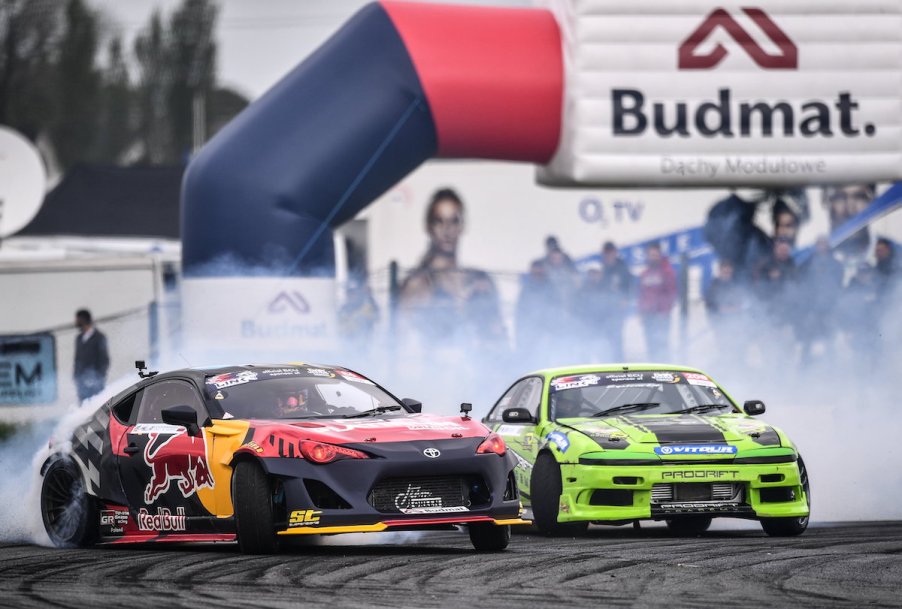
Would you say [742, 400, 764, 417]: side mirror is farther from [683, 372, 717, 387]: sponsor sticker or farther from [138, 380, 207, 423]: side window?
[138, 380, 207, 423]: side window

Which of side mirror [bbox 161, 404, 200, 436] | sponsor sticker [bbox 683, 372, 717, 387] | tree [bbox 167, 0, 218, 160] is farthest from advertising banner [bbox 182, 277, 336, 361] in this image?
tree [bbox 167, 0, 218, 160]

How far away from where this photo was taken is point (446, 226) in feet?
76.7

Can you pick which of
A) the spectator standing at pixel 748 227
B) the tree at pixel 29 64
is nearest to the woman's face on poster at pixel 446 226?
the spectator standing at pixel 748 227

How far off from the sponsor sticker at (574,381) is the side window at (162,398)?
292 cm

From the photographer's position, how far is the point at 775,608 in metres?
6.97

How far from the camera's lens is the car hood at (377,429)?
29.9ft

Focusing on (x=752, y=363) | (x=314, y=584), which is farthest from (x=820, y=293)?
(x=314, y=584)

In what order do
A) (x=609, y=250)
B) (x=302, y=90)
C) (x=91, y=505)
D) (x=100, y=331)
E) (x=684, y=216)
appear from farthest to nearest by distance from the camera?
(x=684, y=216)
(x=609, y=250)
(x=100, y=331)
(x=302, y=90)
(x=91, y=505)

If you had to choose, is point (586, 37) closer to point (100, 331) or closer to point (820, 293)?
point (820, 293)

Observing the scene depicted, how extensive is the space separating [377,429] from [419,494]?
1.41 ft

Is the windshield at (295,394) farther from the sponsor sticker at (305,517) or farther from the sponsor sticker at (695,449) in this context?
the sponsor sticker at (695,449)

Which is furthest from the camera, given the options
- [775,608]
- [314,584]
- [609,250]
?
[609,250]

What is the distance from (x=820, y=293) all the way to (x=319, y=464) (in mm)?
9994

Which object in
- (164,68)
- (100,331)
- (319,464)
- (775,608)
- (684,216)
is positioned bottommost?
(775,608)
